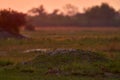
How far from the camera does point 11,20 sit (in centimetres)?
5356

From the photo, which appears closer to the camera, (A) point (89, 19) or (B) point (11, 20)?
(B) point (11, 20)

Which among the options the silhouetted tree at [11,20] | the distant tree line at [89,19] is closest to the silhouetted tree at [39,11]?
the distant tree line at [89,19]

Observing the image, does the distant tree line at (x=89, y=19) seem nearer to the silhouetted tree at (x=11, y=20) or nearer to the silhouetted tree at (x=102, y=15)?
the silhouetted tree at (x=102, y=15)

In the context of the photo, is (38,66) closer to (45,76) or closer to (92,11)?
(45,76)

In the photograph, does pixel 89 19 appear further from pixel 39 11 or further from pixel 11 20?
pixel 11 20

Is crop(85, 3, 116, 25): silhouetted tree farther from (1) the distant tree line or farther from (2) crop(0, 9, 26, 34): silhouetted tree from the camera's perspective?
(2) crop(0, 9, 26, 34): silhouetted tree

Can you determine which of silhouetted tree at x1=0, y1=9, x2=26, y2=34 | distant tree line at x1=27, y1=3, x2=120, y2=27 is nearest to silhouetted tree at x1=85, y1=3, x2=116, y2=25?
distant tree line at x1=27, y1=3, x2=120, y2=27

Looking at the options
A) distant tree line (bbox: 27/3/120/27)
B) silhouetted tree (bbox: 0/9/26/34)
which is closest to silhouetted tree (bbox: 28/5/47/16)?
distant tree line (bbox: 27/3/120/27)

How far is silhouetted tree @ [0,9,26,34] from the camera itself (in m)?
51.9

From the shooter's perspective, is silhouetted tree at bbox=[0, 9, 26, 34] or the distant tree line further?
the distant tree line

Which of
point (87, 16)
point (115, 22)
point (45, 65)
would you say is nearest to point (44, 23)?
point (87, 16)

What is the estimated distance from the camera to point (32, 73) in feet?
65.4

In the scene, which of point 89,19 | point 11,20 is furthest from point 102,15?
point 11,20

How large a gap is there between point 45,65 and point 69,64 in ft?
3.35
